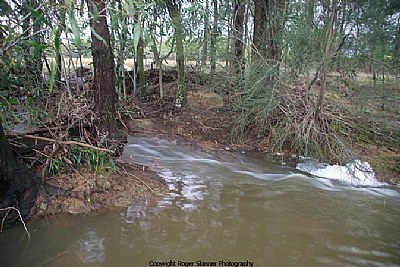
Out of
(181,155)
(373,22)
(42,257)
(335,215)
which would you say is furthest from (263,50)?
(42,257)

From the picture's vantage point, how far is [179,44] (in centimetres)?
705

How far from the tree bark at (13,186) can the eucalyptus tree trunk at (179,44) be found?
386 centimetres

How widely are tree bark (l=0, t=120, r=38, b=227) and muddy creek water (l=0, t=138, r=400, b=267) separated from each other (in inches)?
7.3

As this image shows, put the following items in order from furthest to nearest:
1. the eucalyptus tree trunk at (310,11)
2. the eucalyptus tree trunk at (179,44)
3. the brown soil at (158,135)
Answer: the eucalyptus tree trunk at (179,44), the eucalyptus tree trunk at (310,11), the brown soil at (158,135)

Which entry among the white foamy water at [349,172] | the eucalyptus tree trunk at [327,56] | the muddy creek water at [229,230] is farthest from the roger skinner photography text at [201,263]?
the eucalyptus tree trunk at [327,56]

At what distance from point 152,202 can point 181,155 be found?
1805mm

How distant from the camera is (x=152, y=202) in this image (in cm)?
371

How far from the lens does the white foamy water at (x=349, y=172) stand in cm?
488

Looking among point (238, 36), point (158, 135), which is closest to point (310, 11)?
point (238, 36)

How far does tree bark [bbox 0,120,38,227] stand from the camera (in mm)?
3039

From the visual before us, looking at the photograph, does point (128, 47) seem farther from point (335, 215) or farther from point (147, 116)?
point (335, 215)

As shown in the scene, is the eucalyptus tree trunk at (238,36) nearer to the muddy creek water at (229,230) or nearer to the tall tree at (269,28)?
the tall tree at (269,28)

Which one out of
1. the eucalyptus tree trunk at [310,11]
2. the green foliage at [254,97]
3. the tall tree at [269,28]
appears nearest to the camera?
the eucalyptus tree trunk at [310,11]

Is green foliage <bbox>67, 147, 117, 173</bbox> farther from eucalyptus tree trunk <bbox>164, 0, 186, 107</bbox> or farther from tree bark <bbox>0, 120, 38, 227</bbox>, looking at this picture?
eucalyptus tree trunk <bbox>164, 0, 186, 107</bbox>
